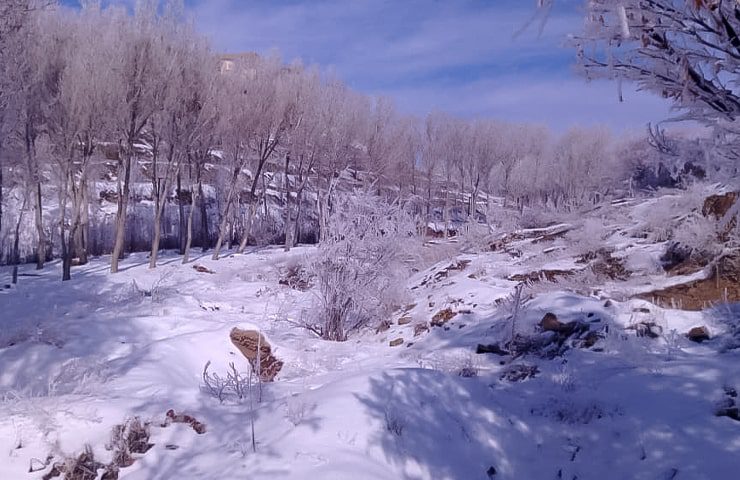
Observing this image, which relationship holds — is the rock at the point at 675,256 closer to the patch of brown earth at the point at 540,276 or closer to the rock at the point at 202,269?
the patch of brown earth at the point at 540,276

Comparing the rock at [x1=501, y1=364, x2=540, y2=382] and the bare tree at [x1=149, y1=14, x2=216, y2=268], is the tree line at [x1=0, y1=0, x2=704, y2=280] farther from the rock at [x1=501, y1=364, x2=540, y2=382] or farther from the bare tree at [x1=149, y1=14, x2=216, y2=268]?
the rock at [x1=501, y1=364, x2=540, y2=382]

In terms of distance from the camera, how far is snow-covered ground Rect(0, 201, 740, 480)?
4.41m

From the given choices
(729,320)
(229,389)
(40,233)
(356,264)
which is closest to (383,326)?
(356,264)

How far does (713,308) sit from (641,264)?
3.14 meters

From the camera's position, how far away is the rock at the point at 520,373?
630 cm

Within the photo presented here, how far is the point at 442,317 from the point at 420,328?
1.50 ft

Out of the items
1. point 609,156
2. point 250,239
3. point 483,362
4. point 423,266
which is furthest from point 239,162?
point 609,156

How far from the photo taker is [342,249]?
435 inches

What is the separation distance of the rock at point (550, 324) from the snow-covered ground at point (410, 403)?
0.18 meters

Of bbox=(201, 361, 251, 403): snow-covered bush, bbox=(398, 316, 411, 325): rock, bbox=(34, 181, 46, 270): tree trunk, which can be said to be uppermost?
bbox=(201, 361, 251, 403): snow-covered bush

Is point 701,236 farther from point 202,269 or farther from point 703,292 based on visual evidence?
point 202,269

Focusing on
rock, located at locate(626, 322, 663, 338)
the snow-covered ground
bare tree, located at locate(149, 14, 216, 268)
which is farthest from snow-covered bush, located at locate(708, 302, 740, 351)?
bare tree, located at locate(149, 14, 216, 268)

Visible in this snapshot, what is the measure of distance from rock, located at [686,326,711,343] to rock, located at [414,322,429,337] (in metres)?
3.76

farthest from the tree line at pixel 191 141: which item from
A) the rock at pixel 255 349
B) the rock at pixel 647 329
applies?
the rock at pixel 647 329
